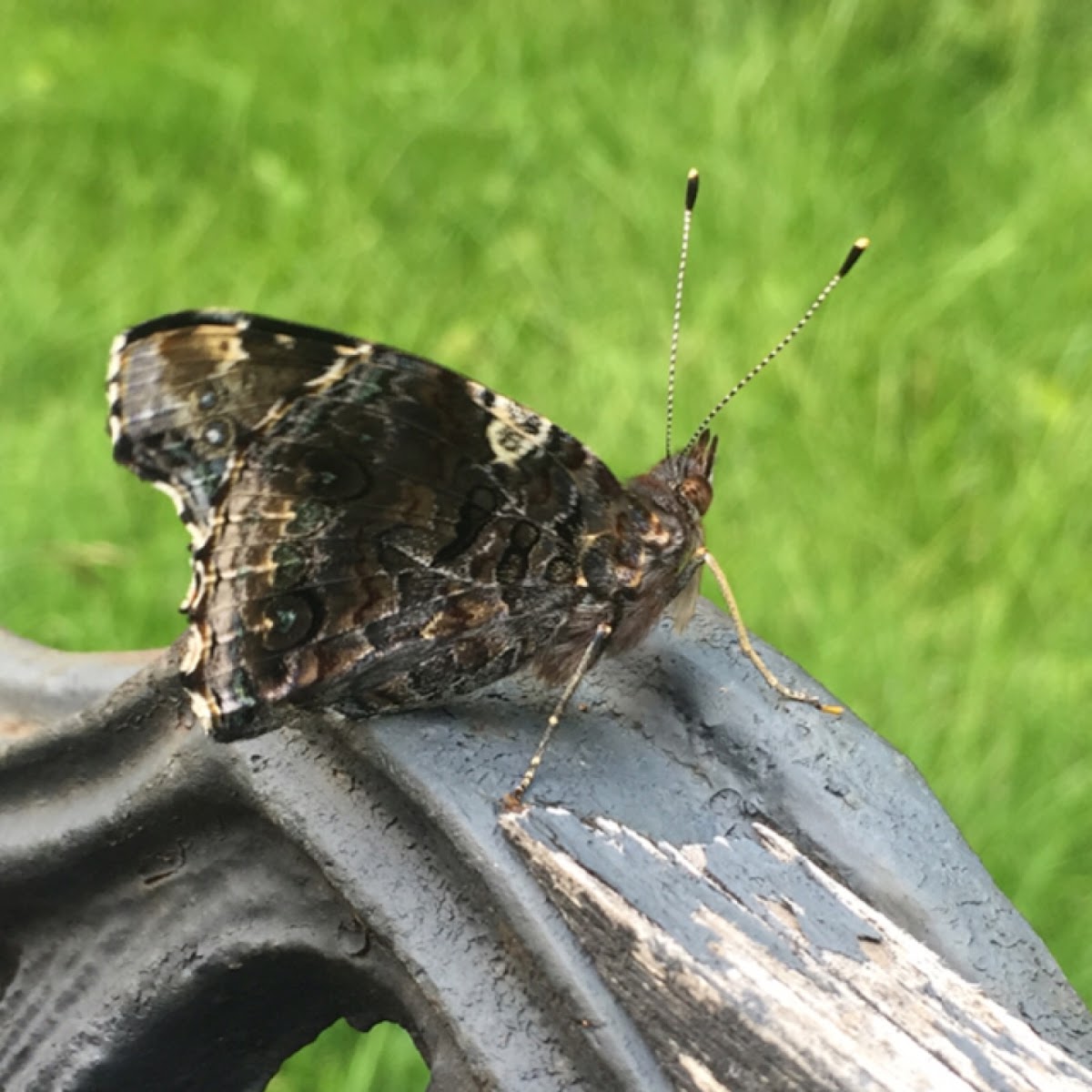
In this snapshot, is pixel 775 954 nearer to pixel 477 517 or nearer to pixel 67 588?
pixel 477 517

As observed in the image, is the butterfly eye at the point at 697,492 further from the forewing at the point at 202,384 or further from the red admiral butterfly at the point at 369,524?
the forewing at the point at 202,384

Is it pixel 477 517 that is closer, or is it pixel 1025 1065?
pixel 1025 1065

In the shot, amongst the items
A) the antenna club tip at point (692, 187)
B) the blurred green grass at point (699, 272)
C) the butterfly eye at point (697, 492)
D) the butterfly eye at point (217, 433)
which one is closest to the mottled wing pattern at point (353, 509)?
the butterfly eye at point (217, 433)

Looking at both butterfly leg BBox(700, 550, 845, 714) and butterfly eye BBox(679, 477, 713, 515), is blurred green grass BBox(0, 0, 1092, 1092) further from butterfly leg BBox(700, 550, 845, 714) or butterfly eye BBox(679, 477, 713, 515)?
butterfly leg BBox(700, 550, 845, 714)

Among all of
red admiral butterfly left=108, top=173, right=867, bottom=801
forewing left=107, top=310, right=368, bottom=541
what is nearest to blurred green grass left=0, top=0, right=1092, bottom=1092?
red admiral butterfly left=108, top=173, right=867, bottom=801

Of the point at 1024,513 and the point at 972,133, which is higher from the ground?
Answer: the point at 972,133

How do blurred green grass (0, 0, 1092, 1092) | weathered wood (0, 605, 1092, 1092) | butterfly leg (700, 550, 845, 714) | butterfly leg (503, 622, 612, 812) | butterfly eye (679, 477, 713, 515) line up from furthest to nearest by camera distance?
blurred green grass (0, 0, 1092, 1092), butterfly eye (679, 477, 713, 515), butterfly leg (700, 550, 845, 714), butterfly leg (503, 622, 612, 812), weathered wood (0, 605, 1092, 1092)

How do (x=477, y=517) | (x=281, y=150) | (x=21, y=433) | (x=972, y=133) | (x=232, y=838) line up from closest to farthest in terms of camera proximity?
1. (x=232, y=838)
2. (x=477, y=517)
3. (x=21, y=433)
4. (x=972, y=133)
5. (x=281, y=150)

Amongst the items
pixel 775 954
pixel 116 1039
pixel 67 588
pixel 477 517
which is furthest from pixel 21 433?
pixel 775 954
